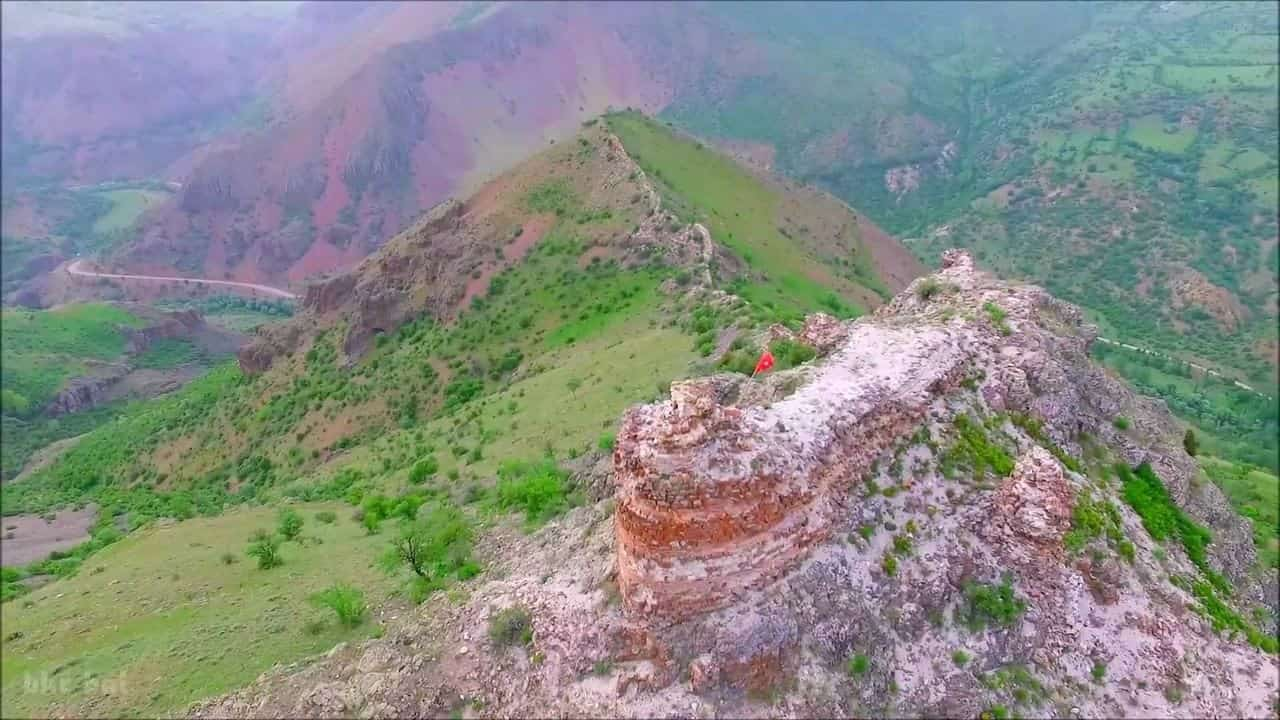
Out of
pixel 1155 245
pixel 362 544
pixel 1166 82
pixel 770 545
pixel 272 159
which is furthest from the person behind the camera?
pixel 272 159

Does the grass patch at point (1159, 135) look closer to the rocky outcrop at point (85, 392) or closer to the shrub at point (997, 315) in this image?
the shrub at point (997, 315)

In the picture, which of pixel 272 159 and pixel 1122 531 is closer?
pixel 1122 531

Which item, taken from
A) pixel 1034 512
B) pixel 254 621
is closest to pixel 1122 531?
pixel 1034 512

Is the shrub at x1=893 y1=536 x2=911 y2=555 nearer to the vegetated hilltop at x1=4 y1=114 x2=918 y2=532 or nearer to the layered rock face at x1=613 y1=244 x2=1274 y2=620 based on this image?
the layered rock face at x1=613 y1=244 x2=1274 y2=620

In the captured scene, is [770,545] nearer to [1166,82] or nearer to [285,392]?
[285,392]

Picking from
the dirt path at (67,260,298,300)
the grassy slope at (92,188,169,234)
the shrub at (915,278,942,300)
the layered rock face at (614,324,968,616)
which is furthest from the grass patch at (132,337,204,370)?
the layered rock face at (614,324,968,616)

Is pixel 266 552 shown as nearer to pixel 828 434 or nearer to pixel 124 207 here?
pixel 828 434
